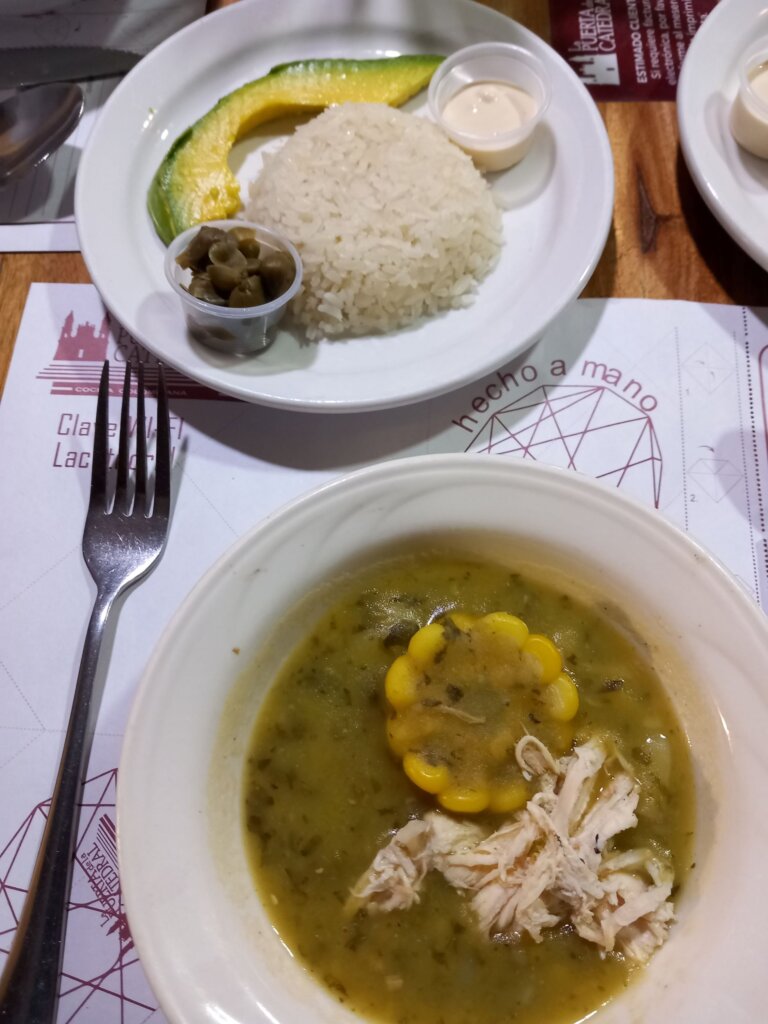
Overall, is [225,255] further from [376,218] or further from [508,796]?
[508,796]

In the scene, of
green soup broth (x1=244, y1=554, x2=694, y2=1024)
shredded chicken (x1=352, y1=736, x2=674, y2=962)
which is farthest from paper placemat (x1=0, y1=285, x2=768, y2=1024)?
shredded chicken (x1=352, y1=736, x2=674, y2=962)

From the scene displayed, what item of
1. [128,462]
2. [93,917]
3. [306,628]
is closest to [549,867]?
[306,628]

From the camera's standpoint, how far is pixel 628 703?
137 centimetres

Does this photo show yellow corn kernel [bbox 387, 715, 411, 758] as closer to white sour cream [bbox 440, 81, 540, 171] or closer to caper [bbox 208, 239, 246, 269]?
caper [bbox 208, 239, 246, 269]

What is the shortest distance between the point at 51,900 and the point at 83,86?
81.0 inches

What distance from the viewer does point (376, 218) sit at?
1777mm

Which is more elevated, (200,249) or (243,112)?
(243,112)

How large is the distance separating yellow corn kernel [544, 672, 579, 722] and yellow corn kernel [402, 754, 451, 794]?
0.71ft

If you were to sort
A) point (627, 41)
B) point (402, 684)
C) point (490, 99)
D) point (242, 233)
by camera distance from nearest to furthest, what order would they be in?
point (402, 684), point (242, 233), point (490, 99), point (627, 41)

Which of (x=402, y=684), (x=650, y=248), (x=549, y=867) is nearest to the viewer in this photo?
(x=549, y=867)

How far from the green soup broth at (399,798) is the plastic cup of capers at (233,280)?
624 mm

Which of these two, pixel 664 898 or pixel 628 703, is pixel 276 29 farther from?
pixel 664 898

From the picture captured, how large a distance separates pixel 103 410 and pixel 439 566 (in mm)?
817

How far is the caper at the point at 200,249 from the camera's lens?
5.42 ft
